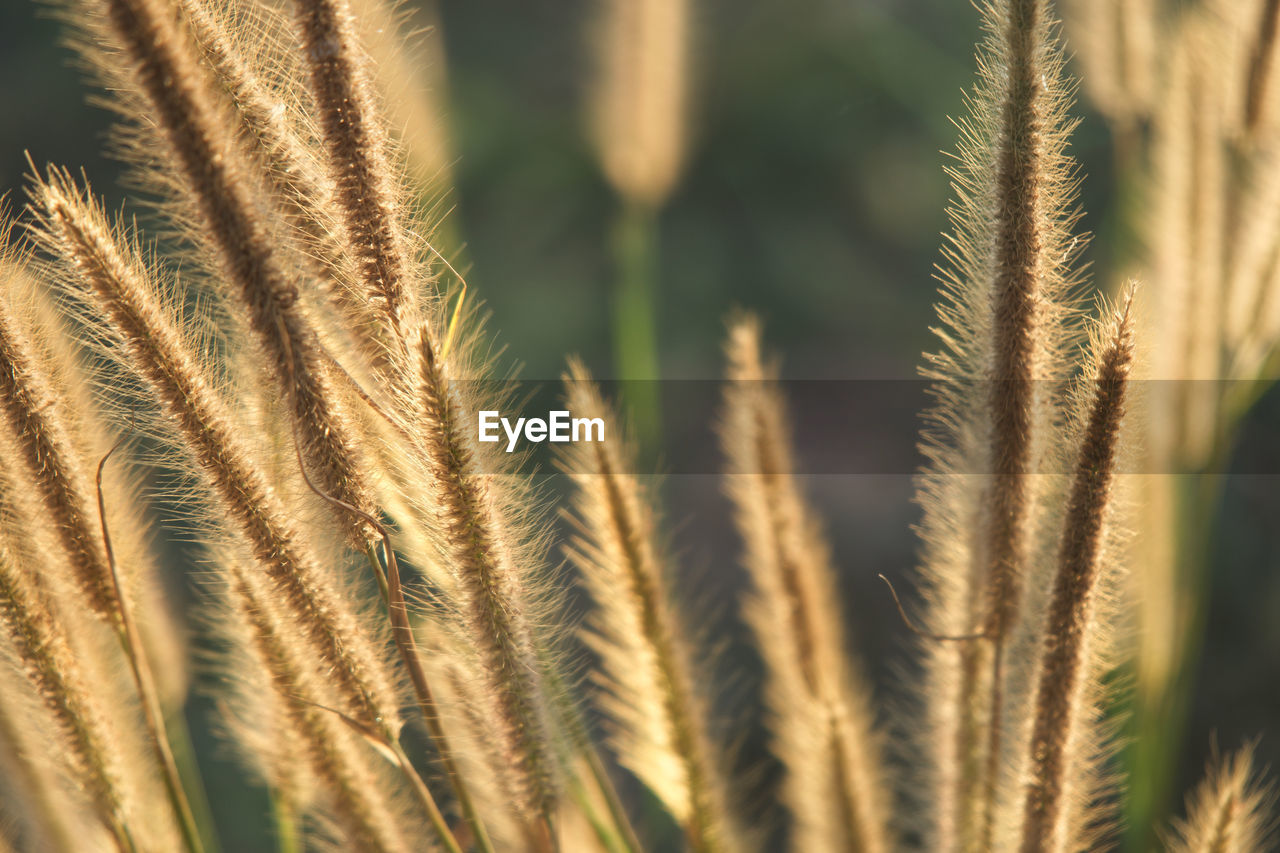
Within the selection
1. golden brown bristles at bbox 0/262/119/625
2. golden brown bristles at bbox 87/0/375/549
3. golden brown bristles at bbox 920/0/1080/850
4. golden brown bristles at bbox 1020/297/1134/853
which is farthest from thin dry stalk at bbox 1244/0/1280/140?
golden brown bristles at bbox 0/262/119/625

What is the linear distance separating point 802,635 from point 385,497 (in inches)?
14.8

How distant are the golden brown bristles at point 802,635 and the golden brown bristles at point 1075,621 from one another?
16cm

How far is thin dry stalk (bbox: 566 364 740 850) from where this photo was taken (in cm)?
57

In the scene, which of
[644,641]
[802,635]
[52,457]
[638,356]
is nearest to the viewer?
[52,457]

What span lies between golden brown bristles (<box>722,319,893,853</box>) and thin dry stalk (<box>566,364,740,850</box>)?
3.1 inches

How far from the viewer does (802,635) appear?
0.70m

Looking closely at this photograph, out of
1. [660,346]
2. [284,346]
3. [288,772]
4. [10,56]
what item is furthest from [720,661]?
[10,56]

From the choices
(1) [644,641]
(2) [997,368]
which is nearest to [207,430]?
(1) [644,641]

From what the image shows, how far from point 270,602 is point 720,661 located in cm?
92

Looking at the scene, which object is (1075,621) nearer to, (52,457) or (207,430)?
(207,430)

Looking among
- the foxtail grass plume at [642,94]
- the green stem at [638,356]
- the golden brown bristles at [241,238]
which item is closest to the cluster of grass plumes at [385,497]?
the golden brown bristles at [241,238]

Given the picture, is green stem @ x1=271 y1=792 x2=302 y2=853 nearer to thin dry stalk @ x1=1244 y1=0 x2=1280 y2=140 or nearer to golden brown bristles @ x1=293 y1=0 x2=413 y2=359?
golden brown bristles @ x1=293 y1=0 x2=413 y2=359

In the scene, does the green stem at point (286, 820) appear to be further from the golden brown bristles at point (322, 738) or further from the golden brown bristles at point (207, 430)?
the golden brown bristles at point (207, 430)

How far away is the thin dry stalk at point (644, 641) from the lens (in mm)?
565
